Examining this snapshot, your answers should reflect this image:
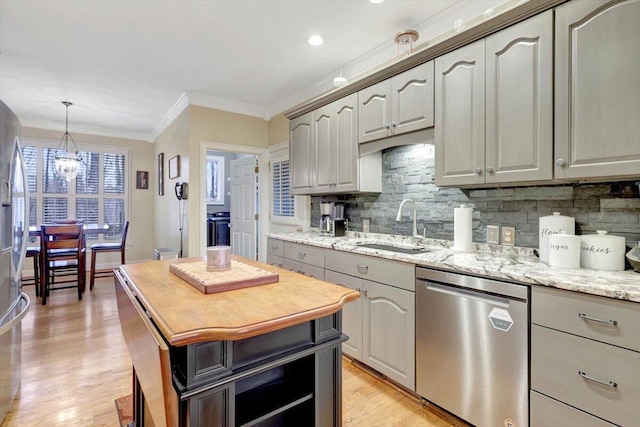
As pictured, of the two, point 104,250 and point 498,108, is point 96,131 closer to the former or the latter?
point 104,250

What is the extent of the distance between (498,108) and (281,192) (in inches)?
117

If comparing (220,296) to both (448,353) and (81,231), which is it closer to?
(448,353)

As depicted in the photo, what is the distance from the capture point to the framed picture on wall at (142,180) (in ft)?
20.7

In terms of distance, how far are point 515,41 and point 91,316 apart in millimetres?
4524

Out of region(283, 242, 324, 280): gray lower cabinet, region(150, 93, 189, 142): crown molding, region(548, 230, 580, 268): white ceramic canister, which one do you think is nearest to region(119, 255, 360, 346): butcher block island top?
region(548, 230, 580, 268): white ceramic canister

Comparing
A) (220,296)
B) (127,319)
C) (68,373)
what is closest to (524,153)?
(220,296)

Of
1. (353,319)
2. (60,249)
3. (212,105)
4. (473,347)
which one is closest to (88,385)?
(353,319)

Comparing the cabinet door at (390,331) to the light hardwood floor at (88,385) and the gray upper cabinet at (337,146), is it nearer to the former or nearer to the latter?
the light hardwood floor at (88,385)

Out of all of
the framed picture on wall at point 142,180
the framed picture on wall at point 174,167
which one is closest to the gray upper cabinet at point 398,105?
the framed picture on wall at point 174,167

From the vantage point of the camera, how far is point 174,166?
4762 millimetres

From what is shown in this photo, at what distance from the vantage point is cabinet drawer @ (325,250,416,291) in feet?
6.40

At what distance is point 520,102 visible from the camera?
1699mm

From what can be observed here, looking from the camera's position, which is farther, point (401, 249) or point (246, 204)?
point (246, 204)

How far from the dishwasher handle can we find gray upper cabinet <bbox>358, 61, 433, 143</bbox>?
1.08 metres
